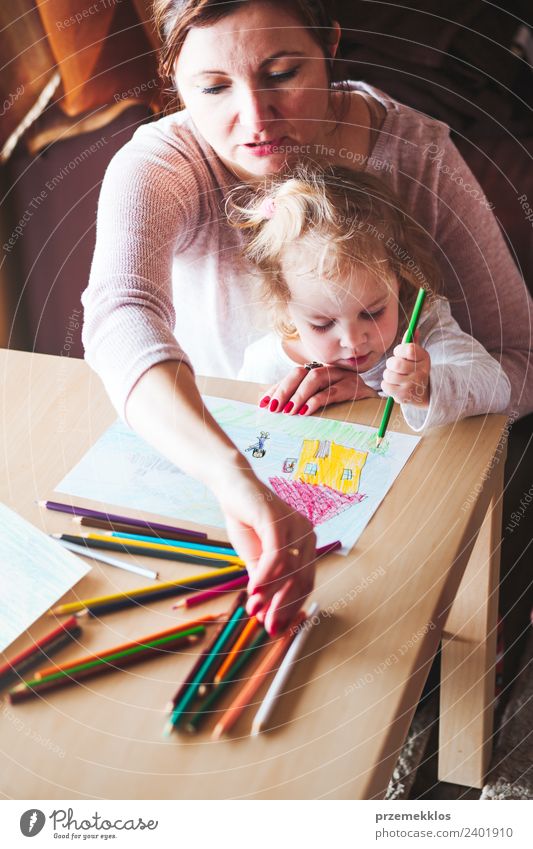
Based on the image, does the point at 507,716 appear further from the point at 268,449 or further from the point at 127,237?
the point at 127,237

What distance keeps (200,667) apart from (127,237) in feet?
0.79

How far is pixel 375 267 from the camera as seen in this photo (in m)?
0.49

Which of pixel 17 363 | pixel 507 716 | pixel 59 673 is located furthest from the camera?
pixel 507 716

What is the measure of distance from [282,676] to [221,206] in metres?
0.26

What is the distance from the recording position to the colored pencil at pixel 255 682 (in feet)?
1.38

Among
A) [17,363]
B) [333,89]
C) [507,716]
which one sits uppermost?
[333,89]

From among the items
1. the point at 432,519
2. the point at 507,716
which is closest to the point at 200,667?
the point at 432,519

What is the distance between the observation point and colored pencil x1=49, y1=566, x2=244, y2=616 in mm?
474

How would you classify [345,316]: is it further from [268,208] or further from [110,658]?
[110,658]

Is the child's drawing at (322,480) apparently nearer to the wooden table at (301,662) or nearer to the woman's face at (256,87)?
the wooden table at (301,662)

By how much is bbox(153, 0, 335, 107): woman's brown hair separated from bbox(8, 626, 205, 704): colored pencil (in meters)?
0.30

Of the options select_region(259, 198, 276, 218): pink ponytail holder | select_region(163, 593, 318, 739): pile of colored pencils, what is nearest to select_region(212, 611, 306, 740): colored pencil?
select_region(163, 593, 318, 739): pile of colored pencils

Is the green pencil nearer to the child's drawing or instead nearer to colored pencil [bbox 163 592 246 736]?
the child's drawing

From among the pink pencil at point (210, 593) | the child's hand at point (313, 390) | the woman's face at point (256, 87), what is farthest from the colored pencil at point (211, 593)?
the woman's face at point (256, 87)
